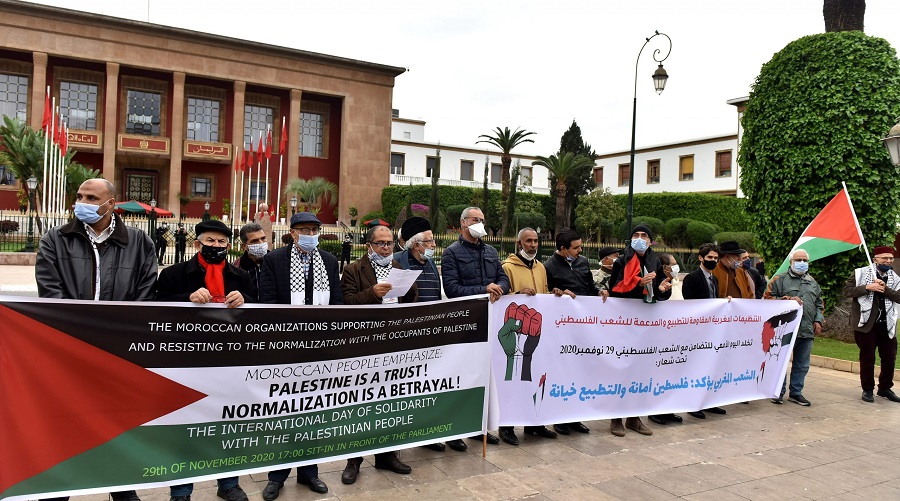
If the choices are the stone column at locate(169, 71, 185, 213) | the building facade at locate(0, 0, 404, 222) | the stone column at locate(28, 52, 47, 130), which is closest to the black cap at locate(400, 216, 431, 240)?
the building facade at locate(0, 0, 404, 222)

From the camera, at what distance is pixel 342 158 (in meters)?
45.9

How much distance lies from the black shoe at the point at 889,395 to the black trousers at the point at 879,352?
43mm

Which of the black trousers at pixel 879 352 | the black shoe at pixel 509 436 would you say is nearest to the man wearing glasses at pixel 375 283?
the black shoe at pixel 509 436

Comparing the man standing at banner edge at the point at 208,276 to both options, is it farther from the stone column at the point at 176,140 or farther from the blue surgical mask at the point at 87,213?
the stone column at the point at 176,140

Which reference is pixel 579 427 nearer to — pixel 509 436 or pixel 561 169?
pixel 509 436

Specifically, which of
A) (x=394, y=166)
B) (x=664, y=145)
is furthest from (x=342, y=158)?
(x=664, y=145)

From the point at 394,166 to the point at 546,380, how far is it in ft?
177

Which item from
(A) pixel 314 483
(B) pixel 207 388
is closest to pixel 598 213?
(A) pixel 314 483

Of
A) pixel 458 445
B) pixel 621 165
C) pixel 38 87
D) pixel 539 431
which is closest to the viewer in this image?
pixel 458 445

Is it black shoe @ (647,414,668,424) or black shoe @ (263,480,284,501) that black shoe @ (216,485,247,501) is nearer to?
black shoe @ (263,480,284,501)

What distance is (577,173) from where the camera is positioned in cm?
4825

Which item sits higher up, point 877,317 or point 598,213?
point 598,213

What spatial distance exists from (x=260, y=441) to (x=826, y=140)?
1179 cm

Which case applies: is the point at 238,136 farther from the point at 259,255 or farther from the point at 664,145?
the point at 259,255
